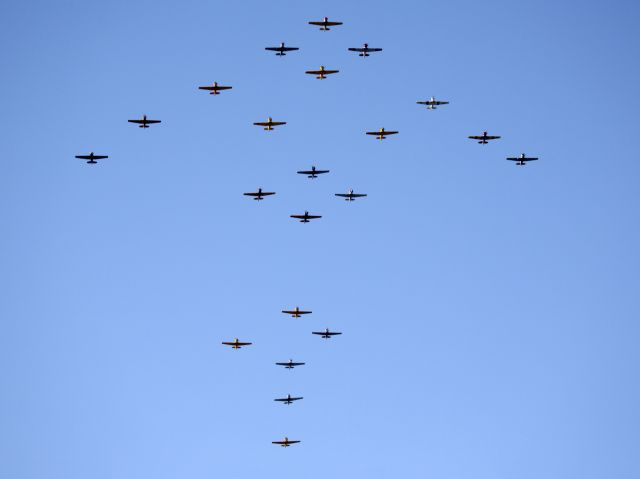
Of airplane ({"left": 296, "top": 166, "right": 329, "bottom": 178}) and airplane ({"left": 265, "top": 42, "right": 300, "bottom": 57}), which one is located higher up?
airplane ({"left": 265, "top": 42, "right": 300, "bottom": 57})

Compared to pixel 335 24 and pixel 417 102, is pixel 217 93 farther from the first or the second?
pixel 417 102

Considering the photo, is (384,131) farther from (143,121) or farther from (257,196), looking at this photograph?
(143,121)

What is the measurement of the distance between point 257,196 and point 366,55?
116 ft

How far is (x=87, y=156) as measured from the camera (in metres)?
196

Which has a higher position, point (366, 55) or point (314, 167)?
point (366, 55)

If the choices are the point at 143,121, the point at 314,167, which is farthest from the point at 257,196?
the point at 143,121

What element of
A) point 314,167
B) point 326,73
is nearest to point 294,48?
point 326,73

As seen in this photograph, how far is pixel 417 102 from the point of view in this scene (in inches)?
7869

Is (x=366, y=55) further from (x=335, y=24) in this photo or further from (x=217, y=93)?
(x=217, y=93)

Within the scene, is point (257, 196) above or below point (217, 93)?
below

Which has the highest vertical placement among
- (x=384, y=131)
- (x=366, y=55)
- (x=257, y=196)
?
(x=366, y=55)

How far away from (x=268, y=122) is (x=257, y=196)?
579 inches

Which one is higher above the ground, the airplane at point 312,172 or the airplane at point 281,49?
the airplane at point 281,49

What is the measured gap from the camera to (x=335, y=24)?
19538cm
